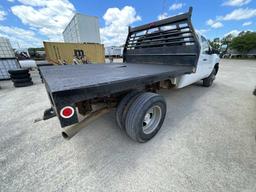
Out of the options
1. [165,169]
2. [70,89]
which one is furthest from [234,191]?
[70,89]

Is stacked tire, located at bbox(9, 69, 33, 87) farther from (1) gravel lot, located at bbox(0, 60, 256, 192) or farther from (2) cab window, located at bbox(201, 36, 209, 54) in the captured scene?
(2) cab window, located at bbox(201, 36, 209, 54)

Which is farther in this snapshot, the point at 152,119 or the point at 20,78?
the point at 20,78

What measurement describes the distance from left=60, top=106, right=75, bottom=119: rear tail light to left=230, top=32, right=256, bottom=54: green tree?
3859 centimetres

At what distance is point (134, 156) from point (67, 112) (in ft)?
3.96

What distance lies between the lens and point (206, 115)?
294 centimetres

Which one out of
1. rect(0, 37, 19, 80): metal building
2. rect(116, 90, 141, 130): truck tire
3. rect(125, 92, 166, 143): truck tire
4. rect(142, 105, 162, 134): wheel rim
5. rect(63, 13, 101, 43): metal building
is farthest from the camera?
rect(63, 13, 101, 43): metal building

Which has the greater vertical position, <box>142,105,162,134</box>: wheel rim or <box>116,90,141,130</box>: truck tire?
<box>116,90,141,130</box>: truck tire

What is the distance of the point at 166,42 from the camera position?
3.53 meters

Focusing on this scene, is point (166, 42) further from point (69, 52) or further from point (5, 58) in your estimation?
point (69, 52)

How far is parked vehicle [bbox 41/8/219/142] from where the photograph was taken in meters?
1.24

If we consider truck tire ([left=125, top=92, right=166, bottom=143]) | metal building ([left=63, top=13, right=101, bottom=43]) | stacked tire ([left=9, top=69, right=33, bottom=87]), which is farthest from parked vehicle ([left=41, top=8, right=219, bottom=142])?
metal building ([left=63, top=13, right=101, bottom=43])

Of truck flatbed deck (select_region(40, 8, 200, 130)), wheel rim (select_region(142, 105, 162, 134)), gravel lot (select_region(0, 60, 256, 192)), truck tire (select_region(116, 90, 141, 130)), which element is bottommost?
gravel lot (select_region(0, 60, 256, 192))

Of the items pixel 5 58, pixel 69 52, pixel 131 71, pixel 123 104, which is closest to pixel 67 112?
pixel 123 104

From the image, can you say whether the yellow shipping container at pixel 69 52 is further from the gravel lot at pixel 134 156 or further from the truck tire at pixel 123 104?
the truck tire at pixel 123 104
